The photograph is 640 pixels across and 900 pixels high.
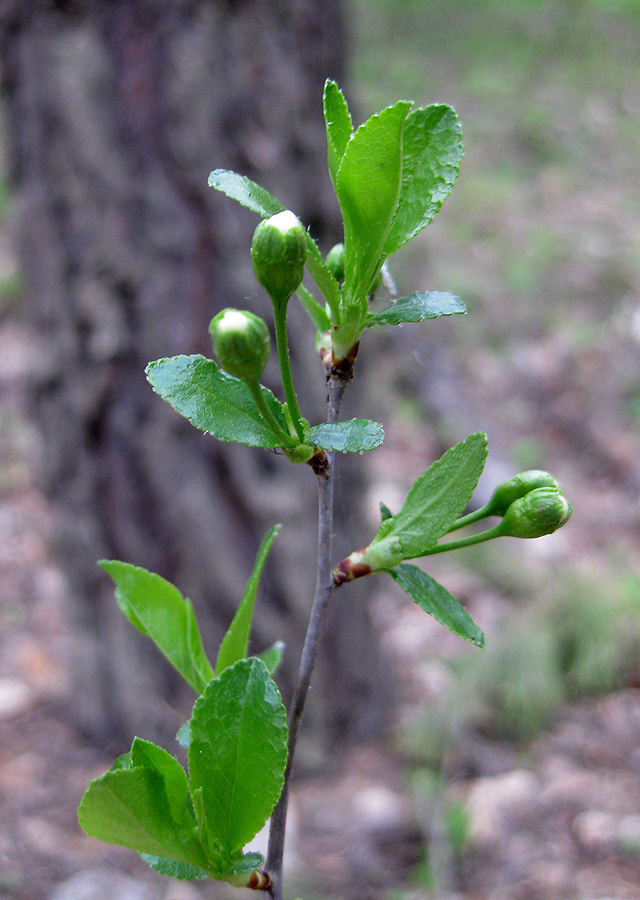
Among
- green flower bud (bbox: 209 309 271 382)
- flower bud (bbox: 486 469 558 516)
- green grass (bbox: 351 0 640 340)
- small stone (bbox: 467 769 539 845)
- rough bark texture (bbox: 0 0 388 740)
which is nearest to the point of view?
green flower bud (bbox: 209 309 271 382)

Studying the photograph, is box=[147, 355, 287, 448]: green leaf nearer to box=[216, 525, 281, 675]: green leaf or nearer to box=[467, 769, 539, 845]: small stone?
box=[216, 525, 281, 675]: green leaf

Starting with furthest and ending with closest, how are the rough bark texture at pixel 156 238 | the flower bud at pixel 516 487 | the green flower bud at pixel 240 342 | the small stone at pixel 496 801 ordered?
the small stone at pixel 496 801
the rough bark texture at pixel 156 238
the flower bud at pixel 516 487
the green flower bud at pixel 240 342

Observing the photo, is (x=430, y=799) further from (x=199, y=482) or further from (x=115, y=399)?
(x=115, y=399)

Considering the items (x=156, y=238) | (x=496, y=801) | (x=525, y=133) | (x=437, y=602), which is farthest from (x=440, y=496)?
(x=525, y=133)

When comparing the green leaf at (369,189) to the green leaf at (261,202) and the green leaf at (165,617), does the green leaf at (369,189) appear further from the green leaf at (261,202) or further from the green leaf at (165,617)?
the green leaf at (165,617)

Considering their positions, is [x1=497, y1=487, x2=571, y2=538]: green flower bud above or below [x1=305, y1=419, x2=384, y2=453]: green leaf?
above

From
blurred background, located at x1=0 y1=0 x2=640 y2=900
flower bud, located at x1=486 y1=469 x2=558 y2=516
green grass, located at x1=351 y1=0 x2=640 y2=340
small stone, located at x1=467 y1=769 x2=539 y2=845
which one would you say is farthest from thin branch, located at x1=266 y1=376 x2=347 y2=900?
green grass, located at x1=351 y1=0 x2=640 y2=340

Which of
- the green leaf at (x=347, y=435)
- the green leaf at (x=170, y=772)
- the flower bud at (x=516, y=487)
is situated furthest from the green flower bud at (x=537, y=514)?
the green leaf at (x=170, y=772)

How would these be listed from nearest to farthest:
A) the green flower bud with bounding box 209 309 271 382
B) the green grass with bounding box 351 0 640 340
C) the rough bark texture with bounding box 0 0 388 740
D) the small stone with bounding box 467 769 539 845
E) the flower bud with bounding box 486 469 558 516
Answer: the green flower bud with bounding box 209 309 271 382, the flower bud with bounding box 486 469 558 516, the rough bark texture with bounding box 0 0 388 740, the small stone with bounding box 467 769 539 845, the green grass with bounding box 351 0 640 340
